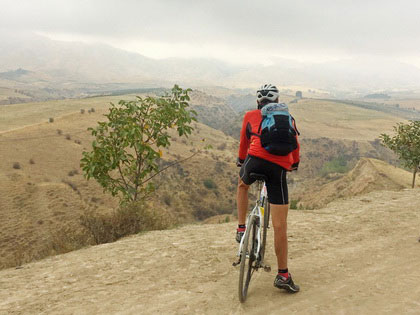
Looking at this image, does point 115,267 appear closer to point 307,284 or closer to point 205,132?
point 307,284

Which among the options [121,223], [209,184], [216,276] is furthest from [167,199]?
[216,276]

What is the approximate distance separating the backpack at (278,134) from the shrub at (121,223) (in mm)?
→ 5300

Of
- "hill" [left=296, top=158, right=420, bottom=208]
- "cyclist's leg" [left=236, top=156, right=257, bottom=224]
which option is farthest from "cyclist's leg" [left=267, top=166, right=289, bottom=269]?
"hill" [left=296, top=158, right=420, bottom=208]

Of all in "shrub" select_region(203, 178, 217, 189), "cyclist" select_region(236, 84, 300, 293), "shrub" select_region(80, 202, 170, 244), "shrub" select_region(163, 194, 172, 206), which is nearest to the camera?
"cyclist" select_region(236, 84, 300, 293)

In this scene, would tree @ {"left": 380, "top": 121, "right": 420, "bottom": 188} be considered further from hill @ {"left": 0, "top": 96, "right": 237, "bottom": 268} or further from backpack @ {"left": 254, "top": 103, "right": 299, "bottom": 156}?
backpack @ {"left": 254, "top": 103, "right": 299, "bottom": 156}

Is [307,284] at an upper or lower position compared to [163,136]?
lower

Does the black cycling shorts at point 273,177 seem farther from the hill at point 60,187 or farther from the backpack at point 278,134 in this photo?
the hill at point 60,187

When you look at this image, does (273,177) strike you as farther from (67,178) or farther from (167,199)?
(167,199)

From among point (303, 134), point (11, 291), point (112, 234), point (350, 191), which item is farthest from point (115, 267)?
point (303, 134)

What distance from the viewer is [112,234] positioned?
25.1 feet

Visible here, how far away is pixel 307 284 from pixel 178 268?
184 cm

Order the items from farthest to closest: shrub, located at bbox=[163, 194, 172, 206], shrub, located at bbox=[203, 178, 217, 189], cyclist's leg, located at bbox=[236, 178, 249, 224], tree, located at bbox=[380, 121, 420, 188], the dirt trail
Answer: shrub, located at bbox=[203, 178, 217, 189]
shrub, located at bbox=[163, 194, 172, 206]
tree, located at bbox=[380, 121, 420, 188]
cyclist's leg, located at bbox=[236, 178, 249, 224]
the dirt trail

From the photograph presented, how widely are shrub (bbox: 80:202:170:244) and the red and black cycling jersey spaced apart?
15.0 feet

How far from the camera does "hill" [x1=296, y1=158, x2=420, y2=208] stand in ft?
104
